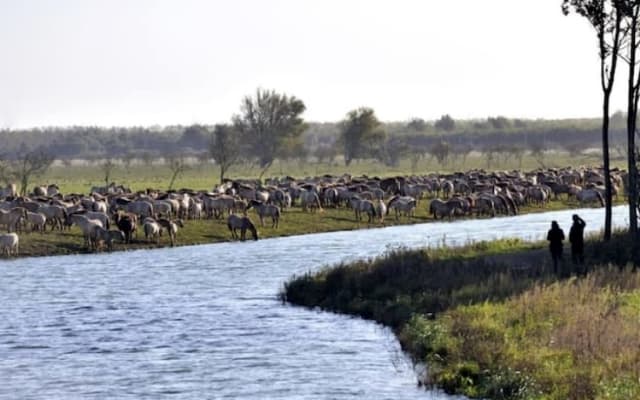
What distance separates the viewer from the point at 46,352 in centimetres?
2817

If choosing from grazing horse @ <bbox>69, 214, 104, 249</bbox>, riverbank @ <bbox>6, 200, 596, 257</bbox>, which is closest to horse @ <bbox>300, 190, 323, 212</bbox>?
riverbank @ <bbox>6, 200, 596, 257</bbox>

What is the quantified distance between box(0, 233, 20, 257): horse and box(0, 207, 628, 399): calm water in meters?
1.39

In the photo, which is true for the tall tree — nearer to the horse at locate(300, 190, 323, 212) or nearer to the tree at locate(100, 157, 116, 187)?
the horse at locate(300, 190, 323, 212)

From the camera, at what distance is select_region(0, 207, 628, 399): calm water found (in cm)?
2353

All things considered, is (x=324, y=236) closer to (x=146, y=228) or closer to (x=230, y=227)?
(x=230, y=227)

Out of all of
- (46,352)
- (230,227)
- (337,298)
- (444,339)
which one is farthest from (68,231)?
(444,339)

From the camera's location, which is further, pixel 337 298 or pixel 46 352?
pixel 337 298

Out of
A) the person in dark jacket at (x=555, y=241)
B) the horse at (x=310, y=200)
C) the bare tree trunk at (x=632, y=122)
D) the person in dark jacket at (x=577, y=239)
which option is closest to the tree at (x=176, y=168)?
the horse at (x=310, y=200)

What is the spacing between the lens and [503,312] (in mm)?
26281

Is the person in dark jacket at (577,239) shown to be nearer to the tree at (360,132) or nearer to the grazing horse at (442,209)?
the grazing horse at (442,209)

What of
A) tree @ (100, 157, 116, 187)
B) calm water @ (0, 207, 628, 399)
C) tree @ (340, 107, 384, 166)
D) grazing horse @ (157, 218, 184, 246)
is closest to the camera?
calm water @ (0, 207, 628, 399)

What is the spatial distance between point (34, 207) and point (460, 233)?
19444 mm

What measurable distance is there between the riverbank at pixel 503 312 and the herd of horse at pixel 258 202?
66.4ft

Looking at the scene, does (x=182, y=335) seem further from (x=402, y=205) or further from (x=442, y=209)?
(x=442, y=209)
